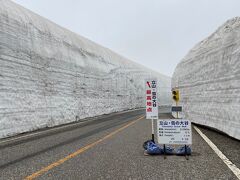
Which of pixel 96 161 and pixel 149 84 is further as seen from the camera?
pixel 149 84

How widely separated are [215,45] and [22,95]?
33.0ft

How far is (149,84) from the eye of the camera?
265 inches

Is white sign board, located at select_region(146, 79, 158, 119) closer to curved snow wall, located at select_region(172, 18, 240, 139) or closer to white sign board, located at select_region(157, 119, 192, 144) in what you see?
white sign board, located at select_region(157, 119, 192, 144)

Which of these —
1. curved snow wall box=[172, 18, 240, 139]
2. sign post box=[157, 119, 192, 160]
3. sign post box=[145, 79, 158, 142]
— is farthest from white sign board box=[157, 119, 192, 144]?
curved snow wall box=[172, 18, 240, 139]

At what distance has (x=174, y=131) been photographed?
5.96 metres

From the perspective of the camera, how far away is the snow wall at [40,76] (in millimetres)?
12062

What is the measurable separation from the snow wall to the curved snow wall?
8.64m

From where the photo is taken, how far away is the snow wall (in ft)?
39.6

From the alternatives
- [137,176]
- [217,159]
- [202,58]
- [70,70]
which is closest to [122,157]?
[137,176]

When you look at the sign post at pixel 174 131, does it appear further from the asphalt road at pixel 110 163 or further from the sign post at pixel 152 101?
the sign post at pixel 152 101

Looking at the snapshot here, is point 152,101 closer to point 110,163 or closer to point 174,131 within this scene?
point 174,131

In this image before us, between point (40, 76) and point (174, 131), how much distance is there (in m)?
11.3

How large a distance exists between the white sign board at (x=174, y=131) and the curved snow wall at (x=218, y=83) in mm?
2780

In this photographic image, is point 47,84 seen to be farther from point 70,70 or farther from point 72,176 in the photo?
point 72,176
